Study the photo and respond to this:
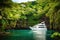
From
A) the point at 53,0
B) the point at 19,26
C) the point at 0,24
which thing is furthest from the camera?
the point at 19,26

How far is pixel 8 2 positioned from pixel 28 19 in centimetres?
3505

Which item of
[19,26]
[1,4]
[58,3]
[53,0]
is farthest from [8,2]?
[19,26]

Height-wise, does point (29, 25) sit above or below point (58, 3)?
below

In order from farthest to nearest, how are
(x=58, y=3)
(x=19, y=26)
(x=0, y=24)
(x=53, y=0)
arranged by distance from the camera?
(x=19, y=26) < (x=0, y=24) < (x=53, y=0) < (x=58, y=3)

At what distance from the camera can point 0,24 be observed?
1934 centimetres

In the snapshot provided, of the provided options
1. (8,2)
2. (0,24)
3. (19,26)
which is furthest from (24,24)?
(8,2)

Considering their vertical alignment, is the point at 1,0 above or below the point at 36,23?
above

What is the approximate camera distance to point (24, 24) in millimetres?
49062

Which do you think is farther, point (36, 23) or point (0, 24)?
point (36, 23)

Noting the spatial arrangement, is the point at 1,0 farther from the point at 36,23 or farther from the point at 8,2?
the point at 36,23

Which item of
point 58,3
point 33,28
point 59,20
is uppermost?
point 58,3

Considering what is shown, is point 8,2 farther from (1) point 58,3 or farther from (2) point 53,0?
(1) point 58,3

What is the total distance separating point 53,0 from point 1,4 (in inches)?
175

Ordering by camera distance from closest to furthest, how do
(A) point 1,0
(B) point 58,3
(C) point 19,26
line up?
(B) point 58,3, (A) point 1,0, (C) point 19,26
